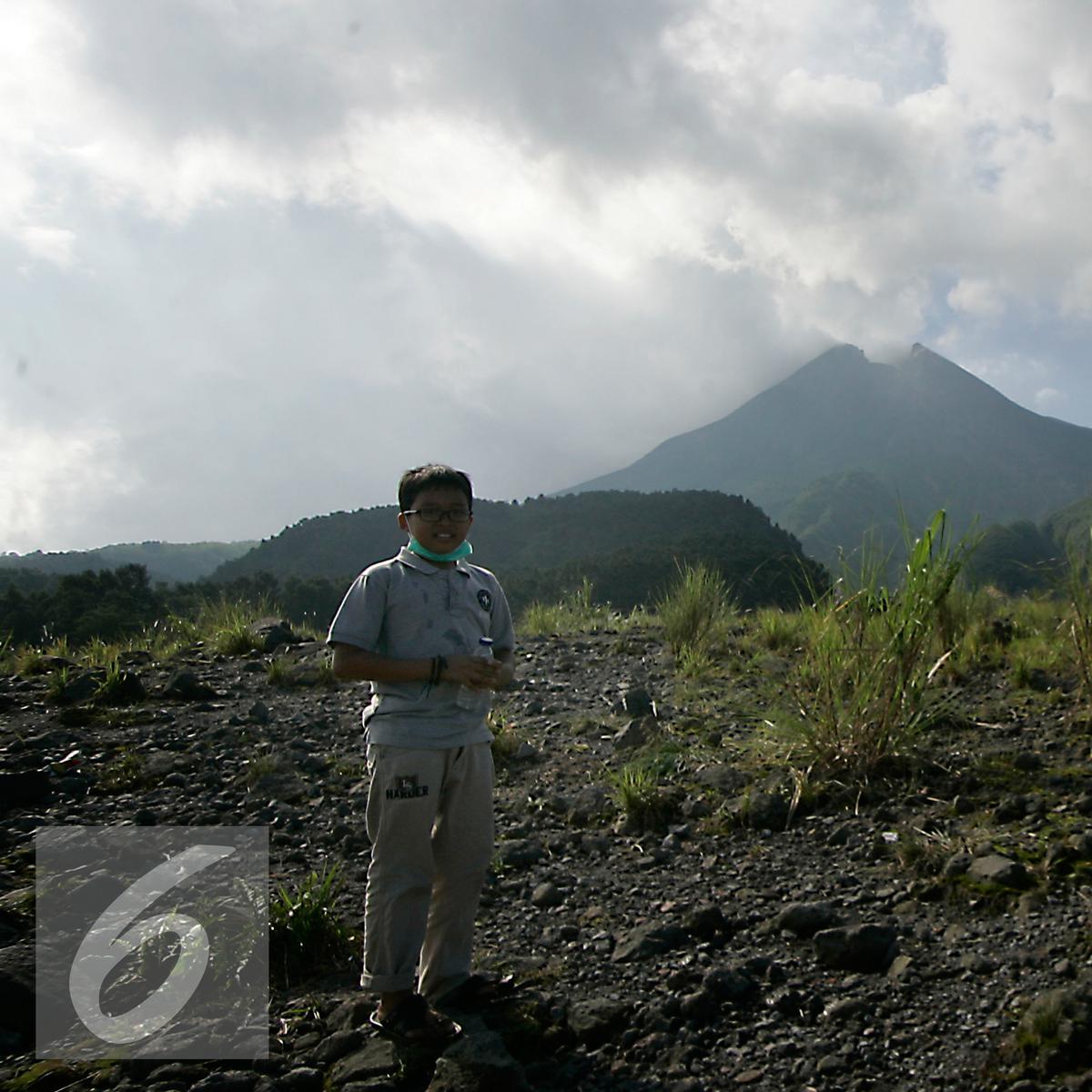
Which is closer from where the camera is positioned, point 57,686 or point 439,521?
point 439,521

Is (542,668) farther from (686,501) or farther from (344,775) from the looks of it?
(686,501)

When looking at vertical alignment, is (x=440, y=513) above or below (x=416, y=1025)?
above

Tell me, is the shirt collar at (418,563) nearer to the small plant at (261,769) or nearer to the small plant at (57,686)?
the small plant at (261,769)

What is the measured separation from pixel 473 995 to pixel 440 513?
1.51m

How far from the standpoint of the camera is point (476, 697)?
272 cm

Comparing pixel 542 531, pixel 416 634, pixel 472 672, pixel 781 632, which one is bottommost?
pixel 781 632

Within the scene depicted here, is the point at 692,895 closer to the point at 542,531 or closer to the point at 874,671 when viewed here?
the point at 874,671

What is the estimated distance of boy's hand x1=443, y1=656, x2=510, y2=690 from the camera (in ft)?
8.50

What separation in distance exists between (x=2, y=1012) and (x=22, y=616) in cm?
2304

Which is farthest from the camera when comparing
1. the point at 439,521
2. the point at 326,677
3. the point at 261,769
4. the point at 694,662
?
the point at 326,677

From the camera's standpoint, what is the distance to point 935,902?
9.50ft

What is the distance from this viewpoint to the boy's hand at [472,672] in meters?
2.59

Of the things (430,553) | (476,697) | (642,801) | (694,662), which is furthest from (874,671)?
(694,662)

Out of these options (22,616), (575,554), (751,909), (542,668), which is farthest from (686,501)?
(751,909)
